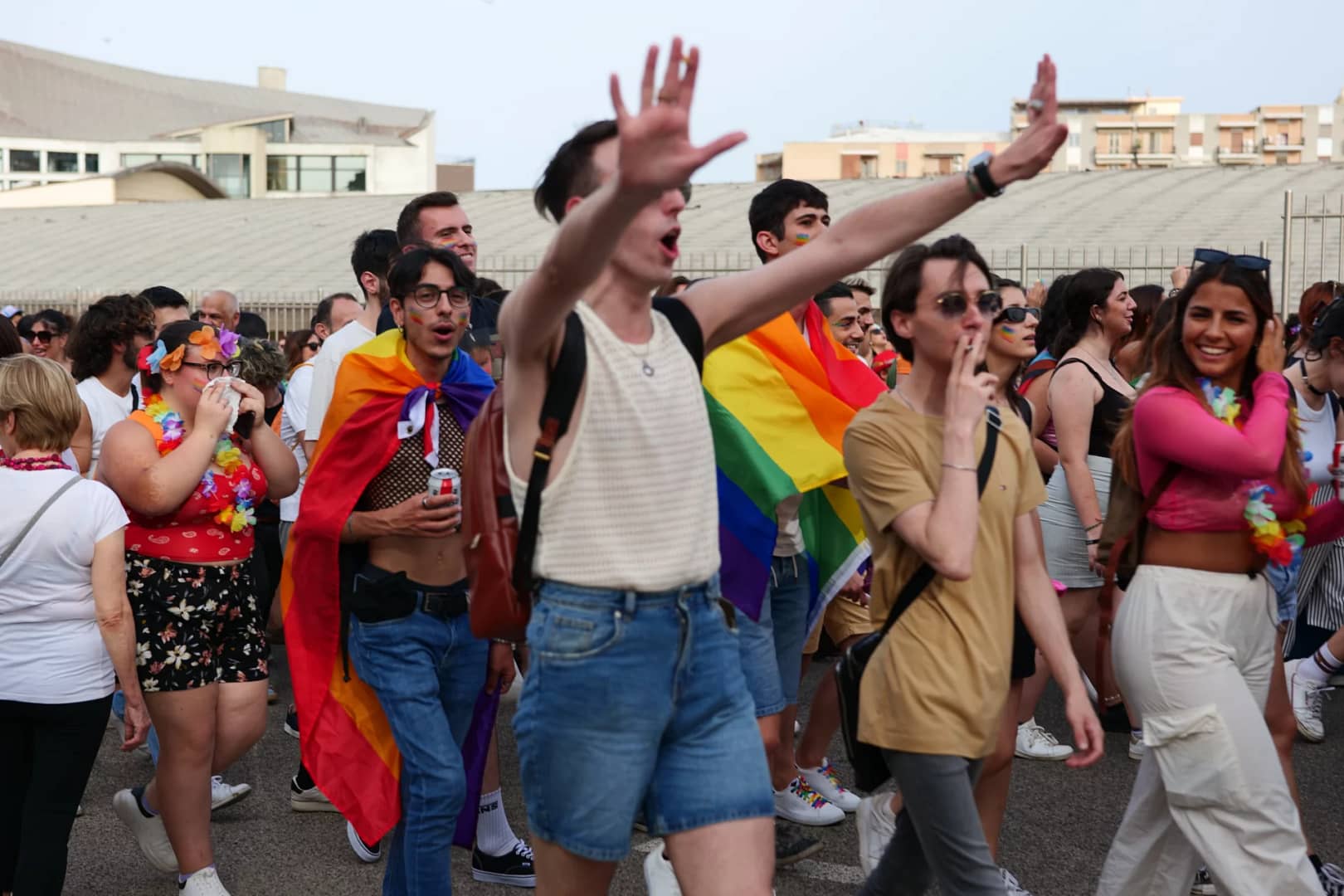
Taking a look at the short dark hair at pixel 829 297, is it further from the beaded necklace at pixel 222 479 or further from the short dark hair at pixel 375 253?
the beaded necklace at pixel 222 479

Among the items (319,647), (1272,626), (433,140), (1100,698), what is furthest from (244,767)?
(433,140)

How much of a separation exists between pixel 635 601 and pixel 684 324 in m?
0.57

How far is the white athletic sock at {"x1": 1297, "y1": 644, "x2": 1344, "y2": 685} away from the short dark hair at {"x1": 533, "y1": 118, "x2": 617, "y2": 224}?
200 inches

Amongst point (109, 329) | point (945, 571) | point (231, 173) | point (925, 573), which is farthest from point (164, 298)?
point (231, 173)

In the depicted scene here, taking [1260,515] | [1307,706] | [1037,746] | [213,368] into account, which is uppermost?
[213,368]

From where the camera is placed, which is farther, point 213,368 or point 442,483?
point 213,368

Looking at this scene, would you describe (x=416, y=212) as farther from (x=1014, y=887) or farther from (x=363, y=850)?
(x=1014, y=887)

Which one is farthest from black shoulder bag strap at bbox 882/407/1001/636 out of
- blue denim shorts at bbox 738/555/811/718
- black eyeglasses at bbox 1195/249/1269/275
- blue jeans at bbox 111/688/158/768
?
blue jeans at bbox 111/688/158/768

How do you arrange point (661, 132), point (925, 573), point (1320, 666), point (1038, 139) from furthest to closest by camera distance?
point (1320, 666)
point (925, 573)
point (1038, 139)
point (661, 132)

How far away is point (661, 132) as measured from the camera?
2285 mm

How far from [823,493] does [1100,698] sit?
2722 mm

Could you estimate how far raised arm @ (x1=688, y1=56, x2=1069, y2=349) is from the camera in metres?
2.88

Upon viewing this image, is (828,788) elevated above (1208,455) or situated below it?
below

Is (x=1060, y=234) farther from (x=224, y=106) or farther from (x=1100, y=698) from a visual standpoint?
(x=224, y=106)
